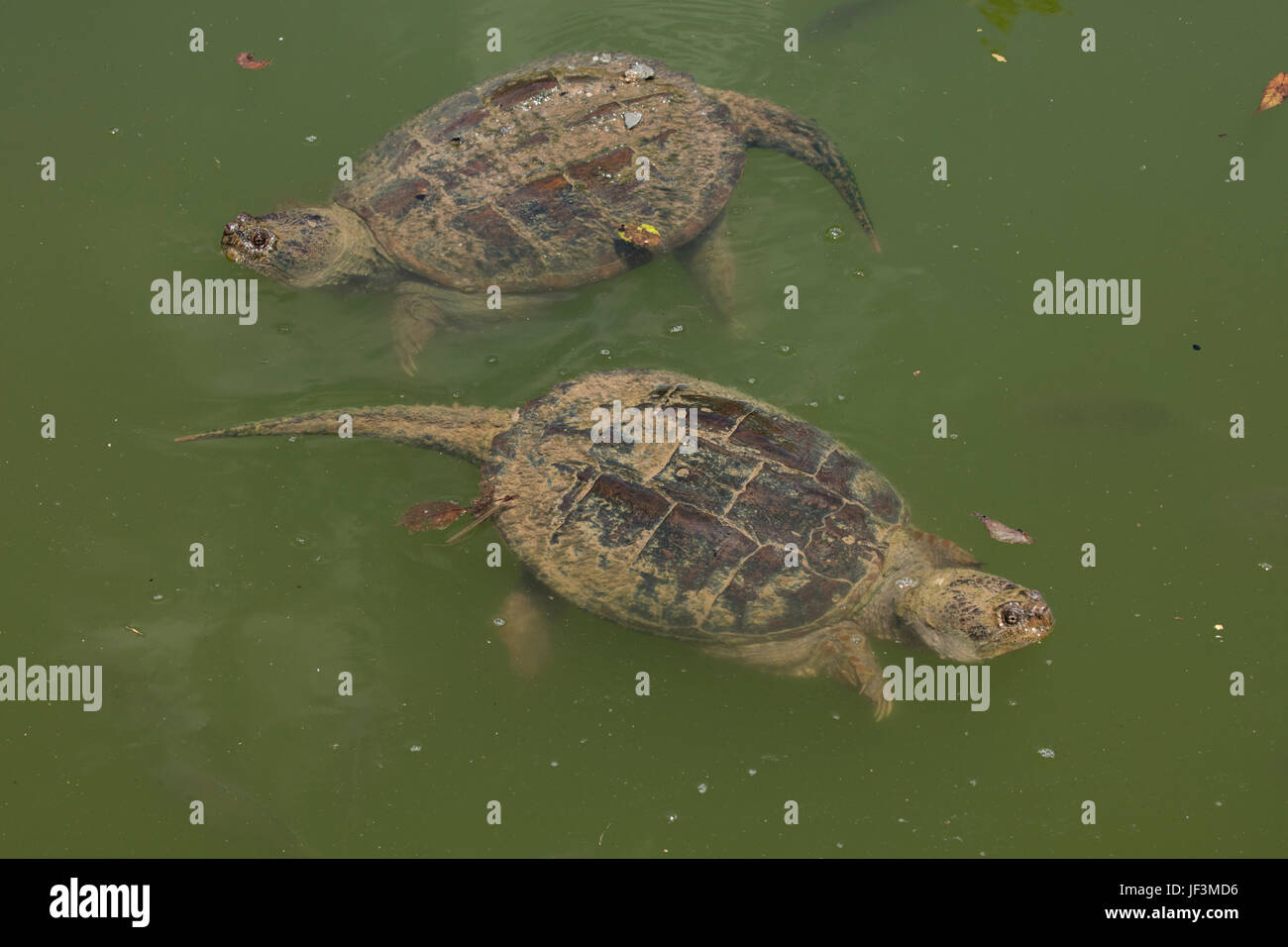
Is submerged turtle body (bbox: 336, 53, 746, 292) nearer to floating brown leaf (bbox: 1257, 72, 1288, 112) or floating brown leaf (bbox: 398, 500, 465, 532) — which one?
floating brown leaf (bbox: 398, 500, 465, 532)

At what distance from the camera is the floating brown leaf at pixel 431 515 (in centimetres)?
660

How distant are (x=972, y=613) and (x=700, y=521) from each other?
66.1 inches

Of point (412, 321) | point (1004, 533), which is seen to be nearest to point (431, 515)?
point (412, 321)

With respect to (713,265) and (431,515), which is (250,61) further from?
(431,515)

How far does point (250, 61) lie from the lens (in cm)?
873

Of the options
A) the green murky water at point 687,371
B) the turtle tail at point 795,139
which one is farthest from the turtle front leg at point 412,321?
the turtle tail at point 795,139

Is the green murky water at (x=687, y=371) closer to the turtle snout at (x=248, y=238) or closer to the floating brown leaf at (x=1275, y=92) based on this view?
the floating brown leaf at (x=1275, y=92)

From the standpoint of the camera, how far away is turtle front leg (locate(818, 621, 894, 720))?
223 inches

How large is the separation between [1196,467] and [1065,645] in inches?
69.1

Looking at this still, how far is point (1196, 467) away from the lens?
22.4ft

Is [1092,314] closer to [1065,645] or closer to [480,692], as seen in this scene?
[1065,645]

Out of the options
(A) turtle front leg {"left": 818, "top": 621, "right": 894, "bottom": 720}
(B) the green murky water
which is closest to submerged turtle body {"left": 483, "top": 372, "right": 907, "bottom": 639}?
(A) turtle front leg {"left": 818, "top": 621, "right": 894, "bottom": 720}

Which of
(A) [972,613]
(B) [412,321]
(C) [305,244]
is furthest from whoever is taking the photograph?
(B) [412,321]
